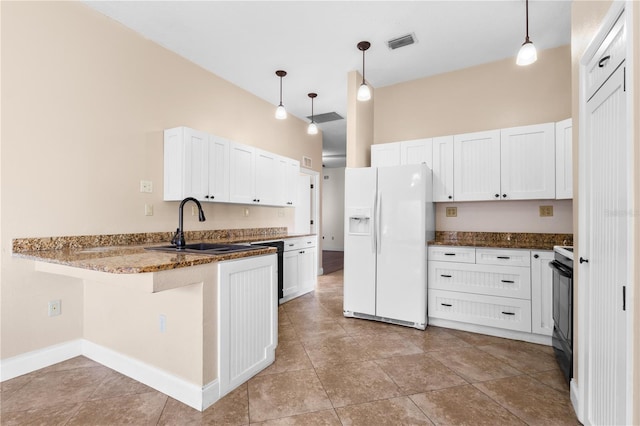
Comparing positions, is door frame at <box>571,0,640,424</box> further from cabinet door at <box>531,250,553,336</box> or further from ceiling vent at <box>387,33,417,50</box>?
ceiling vent at <box>387,33,417,50</box>

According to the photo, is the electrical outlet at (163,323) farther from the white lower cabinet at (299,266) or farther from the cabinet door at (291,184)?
the cabinet door at (291,184)

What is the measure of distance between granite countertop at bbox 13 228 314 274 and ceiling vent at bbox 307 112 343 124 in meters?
2.60

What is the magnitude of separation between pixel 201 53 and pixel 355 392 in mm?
3535

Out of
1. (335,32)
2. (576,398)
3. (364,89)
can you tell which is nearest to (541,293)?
(576,398)

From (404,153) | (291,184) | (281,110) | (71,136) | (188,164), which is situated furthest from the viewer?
(291,184)

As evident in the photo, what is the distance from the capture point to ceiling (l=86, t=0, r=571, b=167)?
8.80 feet

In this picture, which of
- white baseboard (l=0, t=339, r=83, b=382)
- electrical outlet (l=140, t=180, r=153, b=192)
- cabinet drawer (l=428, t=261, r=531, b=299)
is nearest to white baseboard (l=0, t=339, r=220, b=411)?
white baseboard (l=0, t=339, r=83, b=382)

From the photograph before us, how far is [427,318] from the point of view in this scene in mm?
3307

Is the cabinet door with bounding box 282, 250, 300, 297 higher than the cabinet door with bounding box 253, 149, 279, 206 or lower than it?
lower

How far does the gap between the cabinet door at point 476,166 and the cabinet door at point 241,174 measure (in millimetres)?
2406

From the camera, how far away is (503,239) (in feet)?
11.4

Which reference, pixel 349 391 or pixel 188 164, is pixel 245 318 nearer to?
pixel 349 391

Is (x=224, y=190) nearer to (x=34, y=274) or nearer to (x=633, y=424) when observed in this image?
(x=34, y=274)

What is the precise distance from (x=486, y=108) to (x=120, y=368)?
4311 mm
